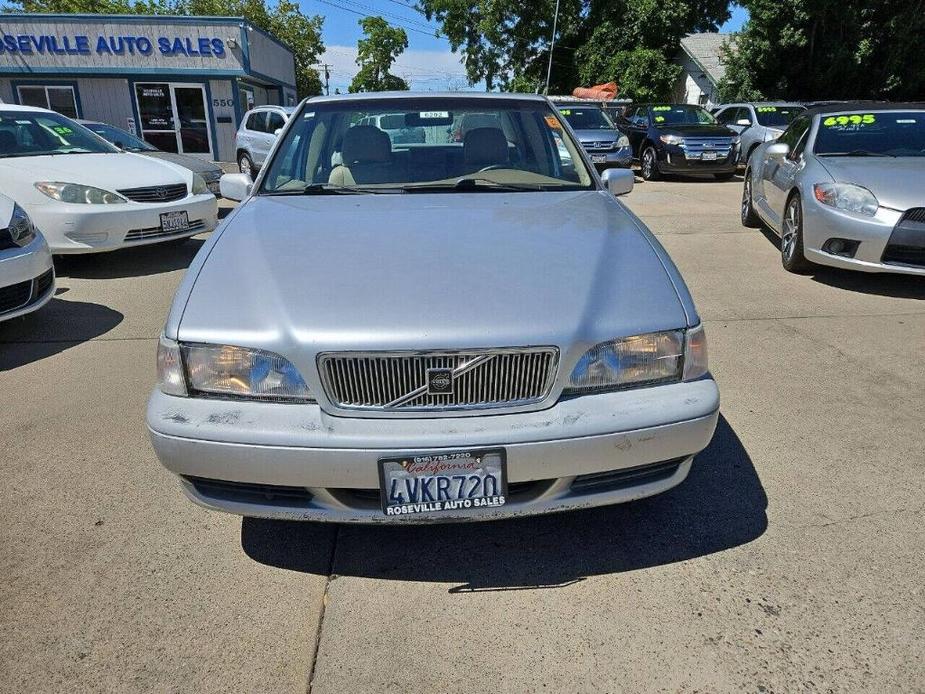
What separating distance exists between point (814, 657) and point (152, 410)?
211 cm

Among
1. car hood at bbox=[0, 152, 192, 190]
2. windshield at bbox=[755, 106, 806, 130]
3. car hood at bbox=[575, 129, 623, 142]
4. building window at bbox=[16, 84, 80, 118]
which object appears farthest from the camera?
building window at bbox=[16, 84, 80, 118]

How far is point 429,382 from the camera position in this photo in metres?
1.91

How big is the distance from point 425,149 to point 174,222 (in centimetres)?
410

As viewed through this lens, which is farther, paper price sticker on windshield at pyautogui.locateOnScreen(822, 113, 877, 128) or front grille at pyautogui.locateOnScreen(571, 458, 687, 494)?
paper price sticker on windshield at pyautogui.locateOnScreen(822, 113, 877, 128)

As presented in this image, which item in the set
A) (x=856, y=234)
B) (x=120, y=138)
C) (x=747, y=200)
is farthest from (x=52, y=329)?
(x=747, y=200)

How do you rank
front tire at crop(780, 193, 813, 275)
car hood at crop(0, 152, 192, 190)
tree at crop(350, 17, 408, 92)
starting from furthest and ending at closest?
tree at crop(350, 17, 408, 92) → car hood at crop(0, 152, 192, 190) → front tire at crop(780, 193, 813, 275)

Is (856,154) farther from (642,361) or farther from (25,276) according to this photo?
(25,276)

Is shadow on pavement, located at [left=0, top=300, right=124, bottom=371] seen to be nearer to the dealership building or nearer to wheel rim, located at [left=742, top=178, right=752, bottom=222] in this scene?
wheel rim, located at [left=742, top=178, right=752, bottom=222]

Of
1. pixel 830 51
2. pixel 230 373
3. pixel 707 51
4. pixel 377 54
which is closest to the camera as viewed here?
pixel 230 373

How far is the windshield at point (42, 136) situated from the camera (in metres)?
6.45

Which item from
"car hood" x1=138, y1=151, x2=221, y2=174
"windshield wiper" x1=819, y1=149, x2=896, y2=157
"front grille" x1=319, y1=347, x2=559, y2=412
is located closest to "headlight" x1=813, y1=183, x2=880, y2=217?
"windshield wiper" x1=819, y1=149, x2=896, y2=157

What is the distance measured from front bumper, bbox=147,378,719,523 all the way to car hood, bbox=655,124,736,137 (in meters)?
12.4

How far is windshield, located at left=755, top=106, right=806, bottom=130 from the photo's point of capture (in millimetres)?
13414

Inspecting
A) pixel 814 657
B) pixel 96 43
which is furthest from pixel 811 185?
pixel 96 43
